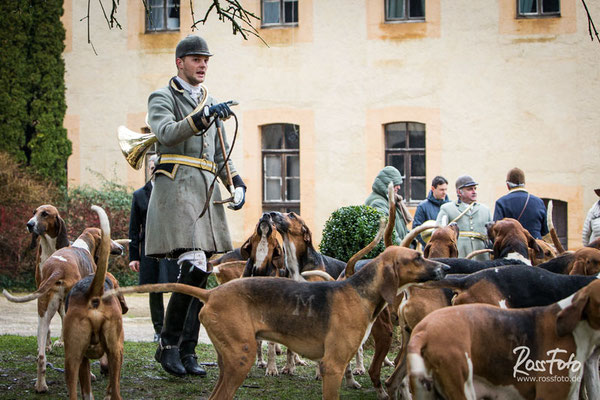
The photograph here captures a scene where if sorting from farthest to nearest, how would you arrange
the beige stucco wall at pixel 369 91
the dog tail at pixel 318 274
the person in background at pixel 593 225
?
the beige stucco wall at pixel 369 91
the person in background at pixel 593 225
the dog tail at pixel 318 274

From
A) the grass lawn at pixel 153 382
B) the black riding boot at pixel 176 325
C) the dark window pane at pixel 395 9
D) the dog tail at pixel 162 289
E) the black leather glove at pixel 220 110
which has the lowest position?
the grass lawn at pixel 153 382

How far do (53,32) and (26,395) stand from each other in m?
14.7

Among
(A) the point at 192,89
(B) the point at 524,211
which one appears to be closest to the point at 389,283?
(A) the point at 192,89

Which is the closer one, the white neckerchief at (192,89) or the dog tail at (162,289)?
the dog tail at (162,289)

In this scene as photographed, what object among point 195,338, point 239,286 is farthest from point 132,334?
point 239,286

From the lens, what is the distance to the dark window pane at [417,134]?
19438 millimetres

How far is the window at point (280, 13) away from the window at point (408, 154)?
3.35 metres

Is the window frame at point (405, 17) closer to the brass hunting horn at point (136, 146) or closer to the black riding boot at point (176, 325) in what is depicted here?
the brass hunting horn at point (136, 146)

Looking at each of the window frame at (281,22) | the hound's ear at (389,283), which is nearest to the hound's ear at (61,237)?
the hound's ear at (389,283)

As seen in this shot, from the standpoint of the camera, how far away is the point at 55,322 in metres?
12.7

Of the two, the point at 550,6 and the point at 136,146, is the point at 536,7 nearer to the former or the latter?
the point at 550,6

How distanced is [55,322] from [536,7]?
481 inches

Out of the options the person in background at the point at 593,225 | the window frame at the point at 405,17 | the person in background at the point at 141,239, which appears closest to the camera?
the person in background at the point at 141,239

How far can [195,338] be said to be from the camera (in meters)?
7.28
